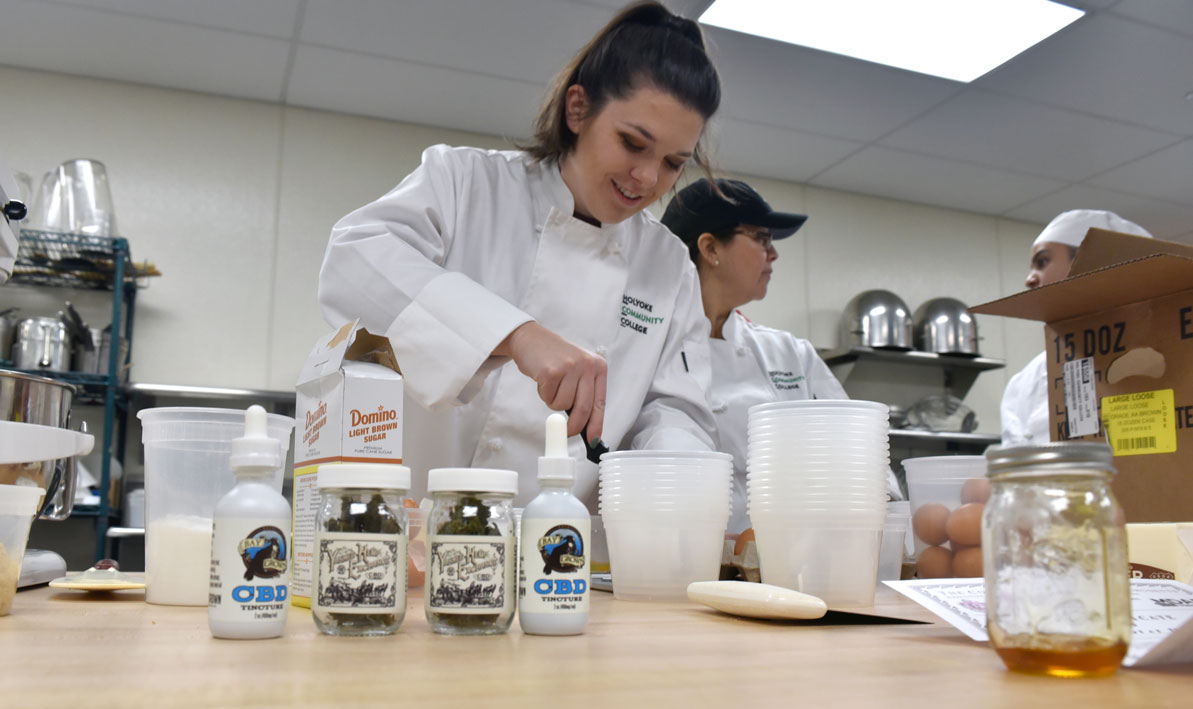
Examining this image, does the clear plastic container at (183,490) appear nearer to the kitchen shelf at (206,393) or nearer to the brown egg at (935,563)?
the brown egg at (935,563)

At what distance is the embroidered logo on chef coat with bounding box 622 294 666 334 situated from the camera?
5.78 ft

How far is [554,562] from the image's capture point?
733 mm

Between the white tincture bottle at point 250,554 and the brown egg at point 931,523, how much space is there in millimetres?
798

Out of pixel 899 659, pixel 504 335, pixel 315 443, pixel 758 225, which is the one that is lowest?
pixel 899 659

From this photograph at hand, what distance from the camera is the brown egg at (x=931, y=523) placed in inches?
45.6

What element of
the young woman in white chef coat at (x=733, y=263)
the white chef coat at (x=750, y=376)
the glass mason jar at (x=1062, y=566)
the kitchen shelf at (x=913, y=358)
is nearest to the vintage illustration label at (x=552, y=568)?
the glass mason jar at (x=1062, y=566)

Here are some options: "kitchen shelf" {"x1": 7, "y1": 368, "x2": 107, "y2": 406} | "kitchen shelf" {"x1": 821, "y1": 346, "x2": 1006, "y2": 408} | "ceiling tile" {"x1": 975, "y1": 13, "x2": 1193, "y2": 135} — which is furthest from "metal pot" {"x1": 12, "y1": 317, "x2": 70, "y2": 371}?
"ceiling tile" {"x1": 975, "y1": 13, "x2": 1193, "y2": 135}

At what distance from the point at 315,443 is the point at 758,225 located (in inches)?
83.0

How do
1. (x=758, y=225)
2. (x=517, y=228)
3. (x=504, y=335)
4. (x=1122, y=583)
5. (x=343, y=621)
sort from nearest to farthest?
1. (x=1122, y=583)
2. (x=343, y=621)
3. (x=504, y=335)
4. (x=517, y=228)
5. (x=758, y=225)

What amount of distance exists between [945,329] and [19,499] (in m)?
4.66

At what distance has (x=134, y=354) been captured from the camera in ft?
12.7

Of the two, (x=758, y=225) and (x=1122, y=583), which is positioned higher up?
(x=758, y=225)

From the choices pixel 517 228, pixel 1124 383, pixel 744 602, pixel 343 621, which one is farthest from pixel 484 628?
pixel 517 228

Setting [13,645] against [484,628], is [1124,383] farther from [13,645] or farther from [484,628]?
[13,645]
